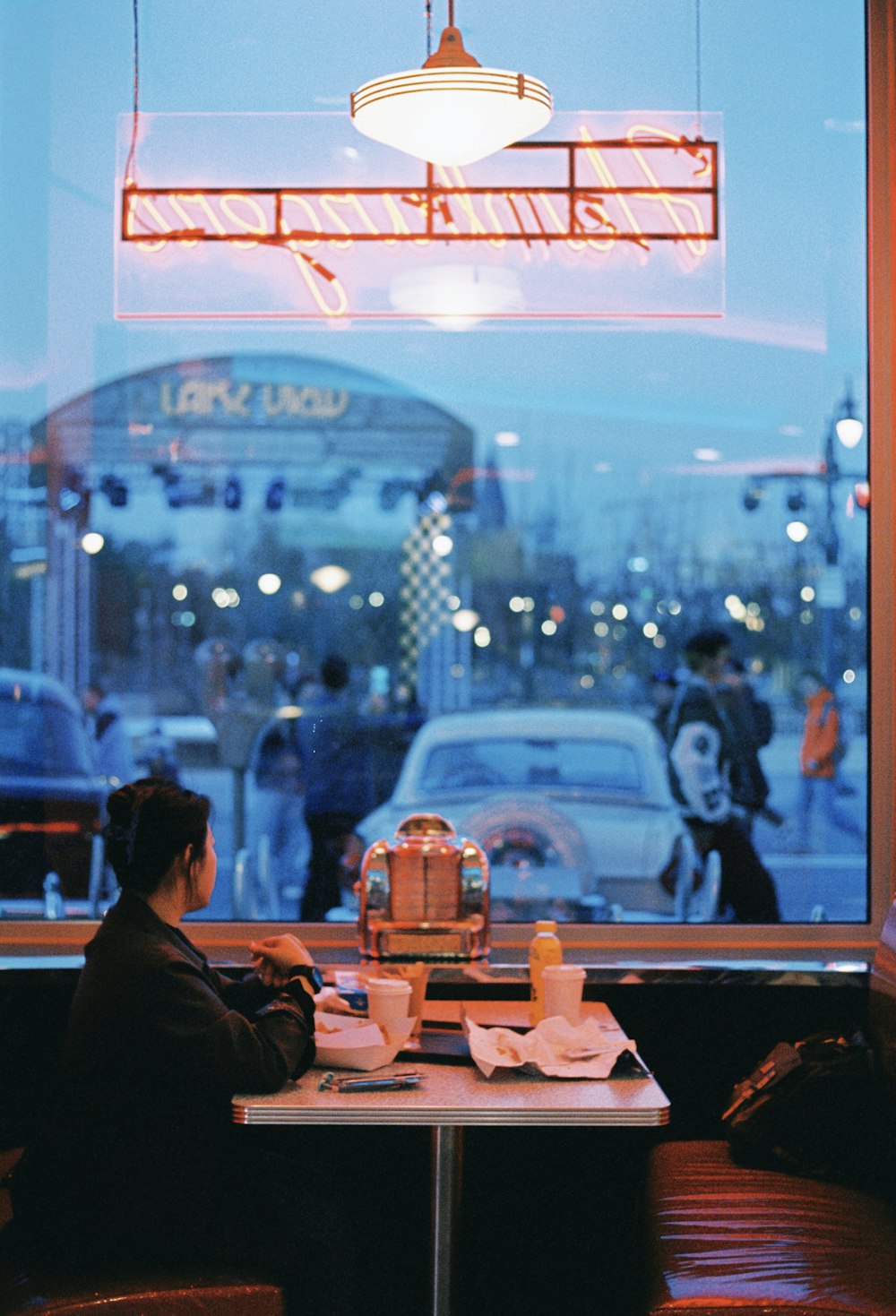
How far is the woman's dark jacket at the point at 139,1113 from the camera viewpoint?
91.0 inches

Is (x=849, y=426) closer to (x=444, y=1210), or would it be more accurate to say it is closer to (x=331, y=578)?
(x=444, y=1210)

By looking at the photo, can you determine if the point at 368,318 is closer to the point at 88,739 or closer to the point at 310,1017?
the point at 310,1017

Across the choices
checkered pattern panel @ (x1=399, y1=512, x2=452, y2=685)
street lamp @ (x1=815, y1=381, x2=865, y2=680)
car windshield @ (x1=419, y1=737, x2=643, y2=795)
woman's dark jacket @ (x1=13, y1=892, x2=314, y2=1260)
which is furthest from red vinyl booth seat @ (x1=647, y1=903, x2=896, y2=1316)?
checkered pattern panel @ (x1=399, y1=512, x2=452, y2=685)

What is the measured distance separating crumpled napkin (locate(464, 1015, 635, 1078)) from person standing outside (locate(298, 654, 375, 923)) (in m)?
2.81

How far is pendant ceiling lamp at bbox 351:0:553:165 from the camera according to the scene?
277 cm

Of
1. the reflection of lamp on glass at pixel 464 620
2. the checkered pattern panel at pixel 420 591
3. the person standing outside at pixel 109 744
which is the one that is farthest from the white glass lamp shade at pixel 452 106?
the reflection of lamp on glass at pixel 464 620

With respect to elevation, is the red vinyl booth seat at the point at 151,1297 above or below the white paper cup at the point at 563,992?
below

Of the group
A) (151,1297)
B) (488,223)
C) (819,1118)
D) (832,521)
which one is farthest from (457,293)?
(832,521)

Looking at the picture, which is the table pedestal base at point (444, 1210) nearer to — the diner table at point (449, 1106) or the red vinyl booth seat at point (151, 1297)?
the diner table at point (449, 1106)

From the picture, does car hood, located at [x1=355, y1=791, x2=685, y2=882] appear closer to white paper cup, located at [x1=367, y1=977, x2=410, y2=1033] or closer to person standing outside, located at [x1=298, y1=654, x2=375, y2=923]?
person standing outside, located at [x1=298, y1=654, x2=375, y2=923]

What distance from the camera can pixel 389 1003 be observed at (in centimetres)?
270

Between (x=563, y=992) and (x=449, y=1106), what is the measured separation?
546 mm

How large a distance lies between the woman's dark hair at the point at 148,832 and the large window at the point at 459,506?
1229 mm

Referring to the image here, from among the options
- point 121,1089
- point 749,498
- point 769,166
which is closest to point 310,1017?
point 121,1089
